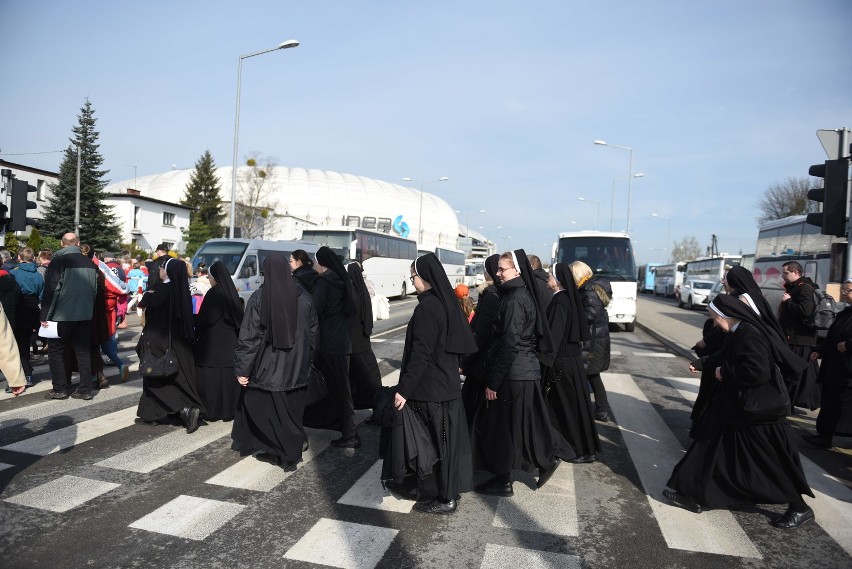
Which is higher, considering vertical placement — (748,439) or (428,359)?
(428,359)

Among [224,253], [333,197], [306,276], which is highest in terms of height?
[333,197]

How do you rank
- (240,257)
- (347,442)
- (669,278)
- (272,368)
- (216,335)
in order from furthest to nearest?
(669,278) < (240,257) < (216,335) < (347,442) < (272,368)

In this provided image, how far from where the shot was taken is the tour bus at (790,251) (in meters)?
18.3

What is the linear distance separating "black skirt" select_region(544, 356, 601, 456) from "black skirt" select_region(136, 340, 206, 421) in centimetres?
367

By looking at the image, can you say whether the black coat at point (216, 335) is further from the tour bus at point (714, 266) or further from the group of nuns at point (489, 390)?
the tour bus at point (714, 266)

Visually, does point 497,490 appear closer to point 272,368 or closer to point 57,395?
point 272,368

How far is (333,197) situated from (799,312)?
9790 centimetres

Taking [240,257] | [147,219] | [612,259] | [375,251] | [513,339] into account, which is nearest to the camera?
[513,339]

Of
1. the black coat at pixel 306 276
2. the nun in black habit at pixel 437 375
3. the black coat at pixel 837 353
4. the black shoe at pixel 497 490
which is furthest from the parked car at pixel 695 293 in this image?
the nun in black habit at pixel 437 375

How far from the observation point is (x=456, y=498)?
459 cm

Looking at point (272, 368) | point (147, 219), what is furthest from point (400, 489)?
point (147, 219)

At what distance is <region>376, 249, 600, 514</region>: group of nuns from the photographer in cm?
448

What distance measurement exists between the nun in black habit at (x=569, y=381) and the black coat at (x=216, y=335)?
128 inches

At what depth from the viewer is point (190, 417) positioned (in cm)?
650
